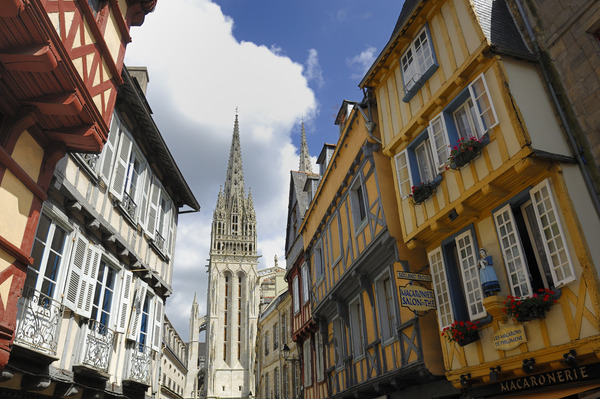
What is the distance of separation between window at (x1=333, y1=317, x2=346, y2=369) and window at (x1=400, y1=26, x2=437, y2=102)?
7575 mm

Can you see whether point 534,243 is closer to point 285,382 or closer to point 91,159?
point 91,159

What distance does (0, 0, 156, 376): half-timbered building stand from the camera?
6.15 metres

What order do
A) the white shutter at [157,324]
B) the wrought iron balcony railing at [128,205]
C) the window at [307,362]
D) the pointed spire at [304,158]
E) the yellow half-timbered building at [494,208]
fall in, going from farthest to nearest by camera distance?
1. the pointed spire at [304,158]
2. the window at [307,362]
3. the white shutter at [157,324]
4. the wrought iron balcony railing at [128,205]
5. the yellow half-timbered building at [494,208]

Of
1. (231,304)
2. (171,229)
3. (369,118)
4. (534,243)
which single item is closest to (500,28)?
(369,118)

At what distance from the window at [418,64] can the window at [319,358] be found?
1032 cm

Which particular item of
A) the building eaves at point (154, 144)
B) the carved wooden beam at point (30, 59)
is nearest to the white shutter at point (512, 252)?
the carved wooden beam at point (30, 59)

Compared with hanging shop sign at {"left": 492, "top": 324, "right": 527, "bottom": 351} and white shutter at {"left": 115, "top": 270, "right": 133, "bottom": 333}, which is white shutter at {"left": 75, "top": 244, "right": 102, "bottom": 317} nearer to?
white shutter at {"left": 115, "top": 270, "right": 133, "bottom": 333}

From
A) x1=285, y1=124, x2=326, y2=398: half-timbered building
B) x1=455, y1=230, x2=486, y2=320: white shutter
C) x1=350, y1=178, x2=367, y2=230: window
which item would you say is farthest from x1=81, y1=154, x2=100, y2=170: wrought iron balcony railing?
x1=285, y1=124, x2=326, y2=398: half-timbered building

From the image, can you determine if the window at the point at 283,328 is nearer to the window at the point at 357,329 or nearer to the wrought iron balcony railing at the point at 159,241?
the window at the point at 357,329

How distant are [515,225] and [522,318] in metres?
1.44

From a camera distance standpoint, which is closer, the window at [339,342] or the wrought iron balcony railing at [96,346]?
the wrought iron balcony railing at [96,346]

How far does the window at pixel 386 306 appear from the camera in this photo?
1083 centimetres

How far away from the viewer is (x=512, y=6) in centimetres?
898

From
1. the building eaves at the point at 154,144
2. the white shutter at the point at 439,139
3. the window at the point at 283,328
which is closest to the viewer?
the white shutter at the point at 439,139
